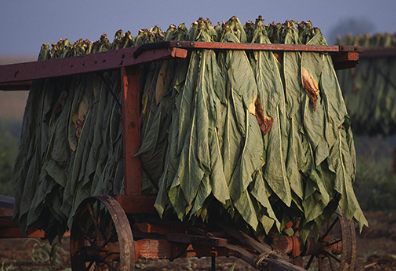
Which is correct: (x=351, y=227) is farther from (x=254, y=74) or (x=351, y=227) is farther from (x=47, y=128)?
(x=47, y=128)

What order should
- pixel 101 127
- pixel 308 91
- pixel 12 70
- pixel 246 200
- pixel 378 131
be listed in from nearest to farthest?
pixel 246 200 → pixel 308 91 → pixel 101 127 → pixel 12 70 → pixel 378 131

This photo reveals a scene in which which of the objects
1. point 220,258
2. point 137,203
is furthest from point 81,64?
point 220,258

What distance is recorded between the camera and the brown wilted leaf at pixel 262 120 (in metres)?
3.55

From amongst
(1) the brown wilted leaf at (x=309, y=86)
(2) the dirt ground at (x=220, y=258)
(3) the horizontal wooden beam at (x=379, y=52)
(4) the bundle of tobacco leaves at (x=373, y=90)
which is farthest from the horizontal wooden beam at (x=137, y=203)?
(3) the horizontal wooden beam at (x=379, y=52)

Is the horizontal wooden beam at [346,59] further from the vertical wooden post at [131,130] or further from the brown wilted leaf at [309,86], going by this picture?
the vertical wooden post at [131,130]

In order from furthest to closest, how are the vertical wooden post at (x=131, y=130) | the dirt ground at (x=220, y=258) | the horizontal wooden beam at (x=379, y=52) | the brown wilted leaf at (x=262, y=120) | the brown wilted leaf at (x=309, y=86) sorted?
1. the horizontal wooden beam at (x=379, y=52)
2. the dirt ground at (x=220, y=258)
3. the vertical wooden post at (x=131, y=130)
4. the brown wilted leaf at (x=309, y=86)
5. the brown wilted leaf at (x=262, y=120)

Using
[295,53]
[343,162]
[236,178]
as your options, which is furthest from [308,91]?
[236,178]

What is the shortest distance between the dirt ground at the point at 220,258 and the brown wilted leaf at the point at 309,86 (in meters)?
3.17

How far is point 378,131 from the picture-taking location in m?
9.68

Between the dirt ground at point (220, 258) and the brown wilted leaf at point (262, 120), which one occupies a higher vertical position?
the brown wilted leaf at point (262, 120)

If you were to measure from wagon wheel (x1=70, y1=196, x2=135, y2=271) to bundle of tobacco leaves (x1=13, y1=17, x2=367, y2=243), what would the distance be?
0.27m

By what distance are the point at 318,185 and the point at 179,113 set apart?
1.21 m

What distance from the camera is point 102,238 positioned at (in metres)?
3.78

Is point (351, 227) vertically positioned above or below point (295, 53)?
below
